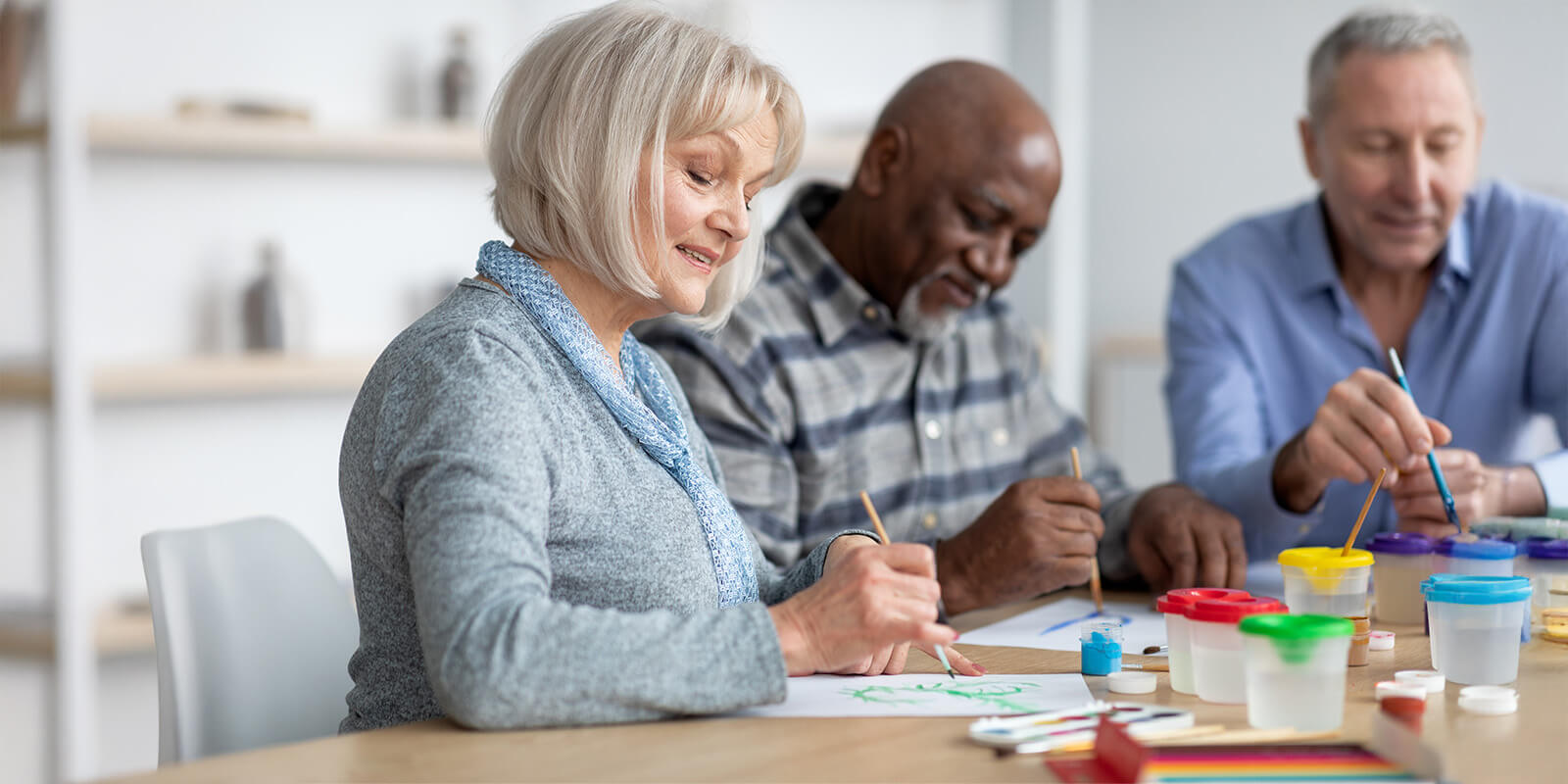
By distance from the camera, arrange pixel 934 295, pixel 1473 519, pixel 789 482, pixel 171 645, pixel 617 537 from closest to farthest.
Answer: pixel 617 537 → pixel 171 645 → pixel 1473 519 → pixel 789 482 → pixel 934 295

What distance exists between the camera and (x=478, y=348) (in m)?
1.21

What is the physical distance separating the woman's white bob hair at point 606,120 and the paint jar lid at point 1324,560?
0.65 meters

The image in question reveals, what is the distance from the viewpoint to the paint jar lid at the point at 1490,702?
3.80ft

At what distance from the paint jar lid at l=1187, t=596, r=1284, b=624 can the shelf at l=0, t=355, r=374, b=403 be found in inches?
81.2

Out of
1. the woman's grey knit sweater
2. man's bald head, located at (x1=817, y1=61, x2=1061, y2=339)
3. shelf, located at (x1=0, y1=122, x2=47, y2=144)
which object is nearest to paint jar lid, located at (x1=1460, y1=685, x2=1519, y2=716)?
the woman's grey knit sweater

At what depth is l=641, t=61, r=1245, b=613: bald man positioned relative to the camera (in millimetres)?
1965

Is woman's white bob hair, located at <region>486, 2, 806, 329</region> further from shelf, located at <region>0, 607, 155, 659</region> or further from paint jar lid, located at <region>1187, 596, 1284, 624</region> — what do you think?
shelf, located at <region>0, 607, 155, 659</region>

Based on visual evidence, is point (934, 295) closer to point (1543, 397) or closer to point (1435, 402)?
point (1435, 402)

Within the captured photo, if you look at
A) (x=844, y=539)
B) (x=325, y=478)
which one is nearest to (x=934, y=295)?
(x=844, y=539)

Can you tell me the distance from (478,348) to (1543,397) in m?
1.77

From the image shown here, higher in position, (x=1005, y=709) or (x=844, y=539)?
(x=844, y=539)

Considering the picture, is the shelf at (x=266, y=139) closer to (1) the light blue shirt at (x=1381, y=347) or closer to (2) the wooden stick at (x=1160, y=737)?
(1) the light blue shirt at (x=1381, y=347)

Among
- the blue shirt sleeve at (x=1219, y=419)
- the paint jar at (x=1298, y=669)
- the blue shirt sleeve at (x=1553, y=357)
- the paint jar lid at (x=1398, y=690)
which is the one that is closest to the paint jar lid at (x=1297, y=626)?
the paint jar at (x=1298, y=669)

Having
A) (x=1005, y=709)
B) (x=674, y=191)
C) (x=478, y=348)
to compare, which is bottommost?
(x=1005, y=709)
